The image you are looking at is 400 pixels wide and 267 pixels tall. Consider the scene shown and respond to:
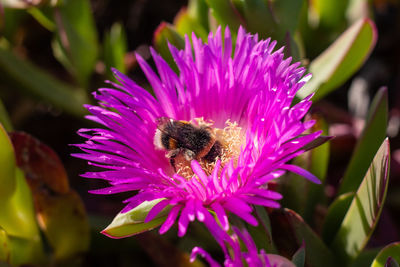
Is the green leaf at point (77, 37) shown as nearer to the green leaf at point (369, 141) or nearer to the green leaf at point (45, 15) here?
the green leaf at point (45, 15)

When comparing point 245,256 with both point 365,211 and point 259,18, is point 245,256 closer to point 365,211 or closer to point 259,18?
point 365,211

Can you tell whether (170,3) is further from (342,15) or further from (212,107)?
(212,107)

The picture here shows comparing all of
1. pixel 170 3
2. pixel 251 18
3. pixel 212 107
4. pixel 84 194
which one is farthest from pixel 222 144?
pixel 170 3

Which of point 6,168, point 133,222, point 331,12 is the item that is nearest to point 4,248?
point 6,168

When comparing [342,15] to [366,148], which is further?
[342,15]

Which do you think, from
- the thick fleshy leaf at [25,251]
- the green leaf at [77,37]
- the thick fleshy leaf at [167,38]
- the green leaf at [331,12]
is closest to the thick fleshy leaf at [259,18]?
the thick fleshy leaf at [167,38]

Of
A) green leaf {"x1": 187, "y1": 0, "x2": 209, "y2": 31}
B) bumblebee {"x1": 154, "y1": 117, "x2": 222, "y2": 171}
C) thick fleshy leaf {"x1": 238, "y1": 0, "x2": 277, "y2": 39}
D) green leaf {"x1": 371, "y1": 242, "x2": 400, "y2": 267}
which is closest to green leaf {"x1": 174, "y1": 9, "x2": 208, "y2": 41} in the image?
green leaf {"x1": 187, "y1": 0, "x2": 209, "y2": 31}

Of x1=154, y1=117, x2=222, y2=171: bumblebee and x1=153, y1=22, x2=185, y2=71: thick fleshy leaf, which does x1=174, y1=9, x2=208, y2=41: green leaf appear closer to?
x1=153, y1=22, x2=185, y2=71: thick fleshy leaf
